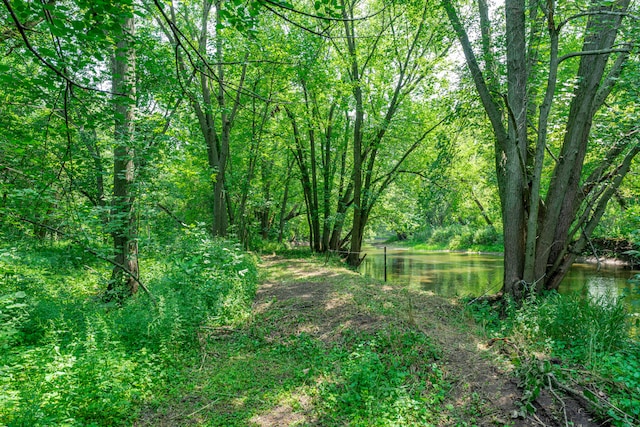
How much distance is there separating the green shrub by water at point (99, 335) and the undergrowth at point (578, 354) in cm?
397

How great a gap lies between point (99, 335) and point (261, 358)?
2.05m

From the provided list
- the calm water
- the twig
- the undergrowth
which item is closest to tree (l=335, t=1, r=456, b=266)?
the calm water

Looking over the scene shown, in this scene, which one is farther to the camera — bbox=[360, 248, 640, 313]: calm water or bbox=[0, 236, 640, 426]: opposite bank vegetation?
bbox=[360, 248, 640, 313]: calm water

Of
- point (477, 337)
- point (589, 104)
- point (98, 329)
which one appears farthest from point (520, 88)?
point (98, 329)

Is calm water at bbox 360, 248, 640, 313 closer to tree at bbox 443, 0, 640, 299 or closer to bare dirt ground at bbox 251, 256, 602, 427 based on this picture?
tree at bbox 443, 0, 640, 299

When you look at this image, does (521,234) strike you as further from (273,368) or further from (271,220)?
(271,220)

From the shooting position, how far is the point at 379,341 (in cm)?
452

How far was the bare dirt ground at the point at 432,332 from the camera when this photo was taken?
3.18 meters

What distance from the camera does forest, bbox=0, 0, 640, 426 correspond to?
315 centimetres

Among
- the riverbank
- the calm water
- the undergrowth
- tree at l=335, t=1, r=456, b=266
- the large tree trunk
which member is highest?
tree at l=335, t=1, r=456, b=266

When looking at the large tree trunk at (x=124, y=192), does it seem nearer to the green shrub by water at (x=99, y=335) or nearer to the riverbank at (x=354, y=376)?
the green shrub by water at (x=99, y=335)

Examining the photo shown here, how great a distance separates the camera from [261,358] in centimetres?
464

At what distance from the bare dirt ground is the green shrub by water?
3.72 feet

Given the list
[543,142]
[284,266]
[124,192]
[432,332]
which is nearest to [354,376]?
[432,332]
